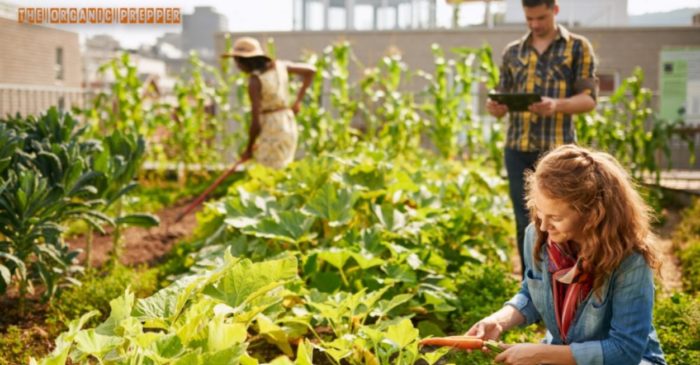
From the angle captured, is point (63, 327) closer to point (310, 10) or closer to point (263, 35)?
point (263, 35)

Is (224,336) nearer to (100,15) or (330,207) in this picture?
(330,207)

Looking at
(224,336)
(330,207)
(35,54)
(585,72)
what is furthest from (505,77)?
(35,54)

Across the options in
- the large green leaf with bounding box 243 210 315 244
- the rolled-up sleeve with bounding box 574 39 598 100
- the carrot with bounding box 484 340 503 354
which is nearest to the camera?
the carrot with bounding box 484 340 503 354

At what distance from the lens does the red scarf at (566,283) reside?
84.5 inches

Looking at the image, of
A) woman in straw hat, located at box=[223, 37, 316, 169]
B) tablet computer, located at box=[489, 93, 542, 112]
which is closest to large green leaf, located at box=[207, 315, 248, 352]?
tablet computer, located at box=[489, 93, 542, 112]

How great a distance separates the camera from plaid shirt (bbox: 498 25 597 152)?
159 inches

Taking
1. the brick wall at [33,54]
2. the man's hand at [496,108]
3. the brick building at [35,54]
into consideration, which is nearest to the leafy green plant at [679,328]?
the man's hand at [496,108]

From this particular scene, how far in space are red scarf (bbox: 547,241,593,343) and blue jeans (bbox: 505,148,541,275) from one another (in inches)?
77.7

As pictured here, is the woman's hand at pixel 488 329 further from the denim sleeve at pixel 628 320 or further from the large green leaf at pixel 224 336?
the large green leaf at pixel 224 336

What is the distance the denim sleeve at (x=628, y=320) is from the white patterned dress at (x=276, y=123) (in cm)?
438

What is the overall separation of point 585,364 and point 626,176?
21.5 inches

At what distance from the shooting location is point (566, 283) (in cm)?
221

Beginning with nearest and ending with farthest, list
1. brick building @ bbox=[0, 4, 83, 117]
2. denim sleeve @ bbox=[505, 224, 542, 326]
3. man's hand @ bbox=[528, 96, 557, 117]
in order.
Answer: denim sleeve @ bbox=[505, 224, 542, 326]
man's hand @ bbox=[528, 96, 557, 117]
brick building @ bbox=[0, 4, 83, 117]

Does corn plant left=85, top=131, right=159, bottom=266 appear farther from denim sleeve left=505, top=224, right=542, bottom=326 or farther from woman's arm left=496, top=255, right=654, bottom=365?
woman's arm left=496, top=255, right=654, bottom=365
